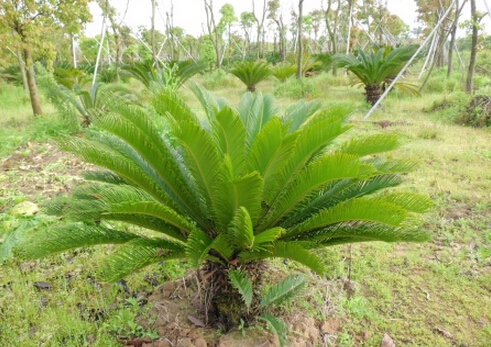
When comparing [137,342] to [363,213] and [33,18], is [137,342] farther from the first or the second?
[33,18]

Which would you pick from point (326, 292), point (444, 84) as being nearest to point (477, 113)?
point (444, 84)

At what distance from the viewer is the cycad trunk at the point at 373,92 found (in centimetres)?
1022

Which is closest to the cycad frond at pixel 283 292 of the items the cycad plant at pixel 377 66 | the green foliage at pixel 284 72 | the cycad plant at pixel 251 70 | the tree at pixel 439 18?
the cycad plant at pixel 377 66

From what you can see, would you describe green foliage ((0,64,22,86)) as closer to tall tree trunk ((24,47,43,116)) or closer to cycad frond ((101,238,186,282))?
tall tree trunk ((24,47,43,116))

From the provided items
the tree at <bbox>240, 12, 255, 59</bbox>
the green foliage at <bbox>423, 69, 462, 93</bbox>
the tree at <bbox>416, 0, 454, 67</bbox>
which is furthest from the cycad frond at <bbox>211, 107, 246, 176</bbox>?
the tree at <bbox>240, 12, 255, 59</bbox>

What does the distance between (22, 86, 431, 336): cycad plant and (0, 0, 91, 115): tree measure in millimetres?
6904

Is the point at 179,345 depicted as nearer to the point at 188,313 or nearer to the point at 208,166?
the point at 188,313

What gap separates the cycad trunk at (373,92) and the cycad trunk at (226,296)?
9.03m

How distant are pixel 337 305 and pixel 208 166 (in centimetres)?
153

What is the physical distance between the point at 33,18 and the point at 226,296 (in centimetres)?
828

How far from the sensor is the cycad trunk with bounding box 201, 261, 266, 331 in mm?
2250

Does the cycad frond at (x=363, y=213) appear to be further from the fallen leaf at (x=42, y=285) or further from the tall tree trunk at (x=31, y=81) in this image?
the tall tree trunk at (x=31, y=81)

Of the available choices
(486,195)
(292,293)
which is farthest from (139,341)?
(486,195)

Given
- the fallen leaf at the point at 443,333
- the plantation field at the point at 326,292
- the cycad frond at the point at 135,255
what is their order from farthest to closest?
the fallen leaf at the point at 443,333 < the plantation field at the point at 326,292 < the cycad frond at the point at 135,255
